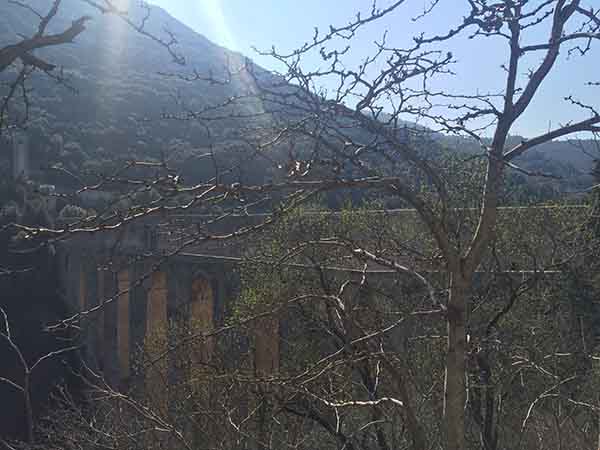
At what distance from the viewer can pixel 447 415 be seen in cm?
159

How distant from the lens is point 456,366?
1.60 meters

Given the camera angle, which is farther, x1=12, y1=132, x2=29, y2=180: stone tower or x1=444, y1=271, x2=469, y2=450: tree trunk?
x1=12, y1=132, x2=29, y2=180: stone tower

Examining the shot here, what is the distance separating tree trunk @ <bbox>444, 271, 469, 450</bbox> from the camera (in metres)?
1.59

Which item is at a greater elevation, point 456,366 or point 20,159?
point 20,159

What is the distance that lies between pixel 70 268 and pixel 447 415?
15.1 meters

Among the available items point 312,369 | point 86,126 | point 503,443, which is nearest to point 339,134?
point 312,369

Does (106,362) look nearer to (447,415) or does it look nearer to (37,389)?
(37,389)

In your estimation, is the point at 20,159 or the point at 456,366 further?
the point at 20,159

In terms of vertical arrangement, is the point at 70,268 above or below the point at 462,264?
below

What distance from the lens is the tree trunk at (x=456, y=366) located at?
1.59 m

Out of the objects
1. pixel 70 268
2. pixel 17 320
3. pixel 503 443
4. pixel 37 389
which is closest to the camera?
pixel 503 443

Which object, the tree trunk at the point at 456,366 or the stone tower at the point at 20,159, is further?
the stone tower at the point at 20,159

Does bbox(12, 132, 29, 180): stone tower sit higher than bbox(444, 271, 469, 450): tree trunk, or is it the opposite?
bbox(12, 132, 29, 180): stone tower

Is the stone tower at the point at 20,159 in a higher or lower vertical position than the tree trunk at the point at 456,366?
higher
